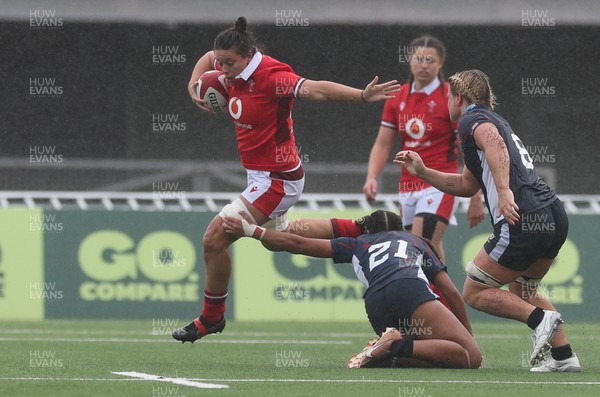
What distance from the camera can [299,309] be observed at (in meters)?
14.2

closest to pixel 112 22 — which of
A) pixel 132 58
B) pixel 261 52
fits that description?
pixel 132 58

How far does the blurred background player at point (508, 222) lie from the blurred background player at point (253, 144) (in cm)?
114

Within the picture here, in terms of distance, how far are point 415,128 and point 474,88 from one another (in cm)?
266

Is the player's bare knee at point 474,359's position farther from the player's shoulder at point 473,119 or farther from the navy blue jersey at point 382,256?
the player's shoulder at point 473,119

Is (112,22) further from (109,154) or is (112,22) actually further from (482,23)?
(482,23)

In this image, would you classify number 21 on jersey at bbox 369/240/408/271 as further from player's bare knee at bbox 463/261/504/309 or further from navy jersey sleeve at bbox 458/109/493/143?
navy jersey sleeve at bbox 458/109/493/143

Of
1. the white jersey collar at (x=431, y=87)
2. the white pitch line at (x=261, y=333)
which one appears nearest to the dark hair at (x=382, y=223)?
the white jersey collar at (x=431, y=87)

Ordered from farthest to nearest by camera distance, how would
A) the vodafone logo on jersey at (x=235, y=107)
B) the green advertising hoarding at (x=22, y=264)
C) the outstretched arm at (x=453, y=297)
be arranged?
the green advertising hoarding at (x=22, y=264)
the vodafone logo on jersey at (x=235, y=107)
the outstretched arm at (x=453, y=297)

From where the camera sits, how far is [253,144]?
29.6ft

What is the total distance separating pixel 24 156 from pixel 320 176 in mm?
4367

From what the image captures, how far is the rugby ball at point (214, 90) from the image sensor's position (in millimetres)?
8930

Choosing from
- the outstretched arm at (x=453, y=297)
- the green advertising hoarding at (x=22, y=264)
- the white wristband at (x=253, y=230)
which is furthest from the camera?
the green advertising hoarding at (x=22, y=264)

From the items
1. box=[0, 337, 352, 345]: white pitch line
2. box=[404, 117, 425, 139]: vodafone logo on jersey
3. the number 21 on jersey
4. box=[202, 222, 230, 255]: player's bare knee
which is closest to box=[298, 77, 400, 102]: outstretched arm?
the number 21 on jersey

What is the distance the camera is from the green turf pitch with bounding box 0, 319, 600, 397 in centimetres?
663
